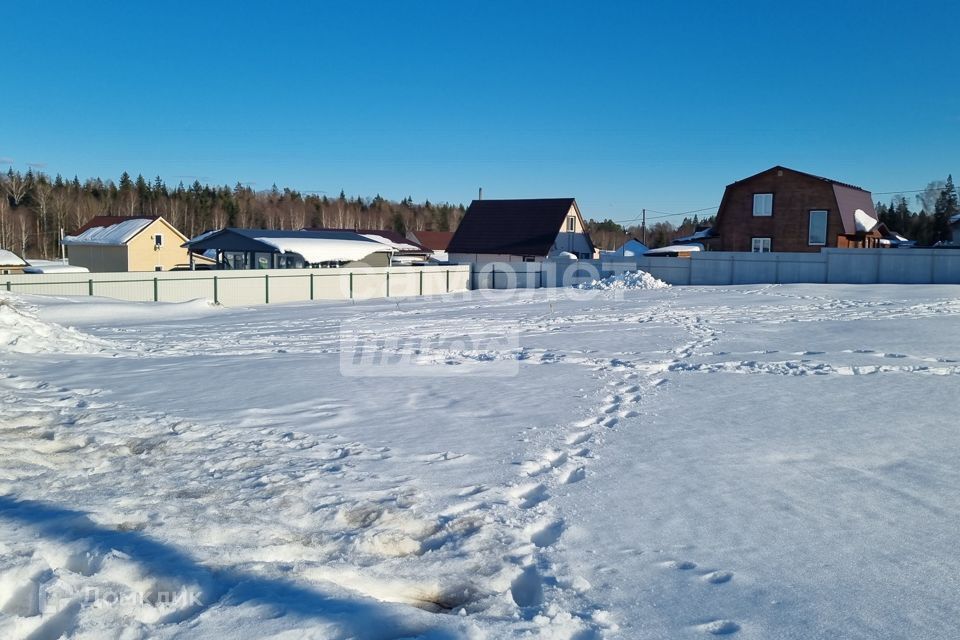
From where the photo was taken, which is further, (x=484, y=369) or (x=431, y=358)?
(x=431, y=358)

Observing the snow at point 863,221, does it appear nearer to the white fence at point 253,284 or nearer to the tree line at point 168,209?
the white fence at point 253,284

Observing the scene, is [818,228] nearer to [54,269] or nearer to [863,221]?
[863,221]

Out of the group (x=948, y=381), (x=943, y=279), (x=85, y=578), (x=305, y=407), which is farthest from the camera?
(x=943, y=279)

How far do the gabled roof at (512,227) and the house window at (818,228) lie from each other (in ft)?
47.6

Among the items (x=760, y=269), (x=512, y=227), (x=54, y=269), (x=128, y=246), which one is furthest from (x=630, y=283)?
(x=54, y=269)

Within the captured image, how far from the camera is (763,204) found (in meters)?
36.4

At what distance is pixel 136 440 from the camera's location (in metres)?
6.54

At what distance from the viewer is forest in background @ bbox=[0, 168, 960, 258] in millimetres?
65562

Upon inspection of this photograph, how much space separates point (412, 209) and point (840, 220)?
94.2 meters

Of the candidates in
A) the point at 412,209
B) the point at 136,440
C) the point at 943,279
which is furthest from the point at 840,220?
the point at 412,209

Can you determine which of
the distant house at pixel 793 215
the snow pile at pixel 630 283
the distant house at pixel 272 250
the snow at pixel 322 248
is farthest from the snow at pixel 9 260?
the distant house at pixel 793 215

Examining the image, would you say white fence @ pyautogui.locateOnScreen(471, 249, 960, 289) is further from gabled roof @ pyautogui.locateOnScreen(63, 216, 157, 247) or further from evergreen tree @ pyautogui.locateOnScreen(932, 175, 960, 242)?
evergreen tree @ pyautogui.locateOnScreen(932, 175, 960, 242)

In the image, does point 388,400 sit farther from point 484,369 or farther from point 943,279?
point 943,279

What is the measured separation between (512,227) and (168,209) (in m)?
52.4
